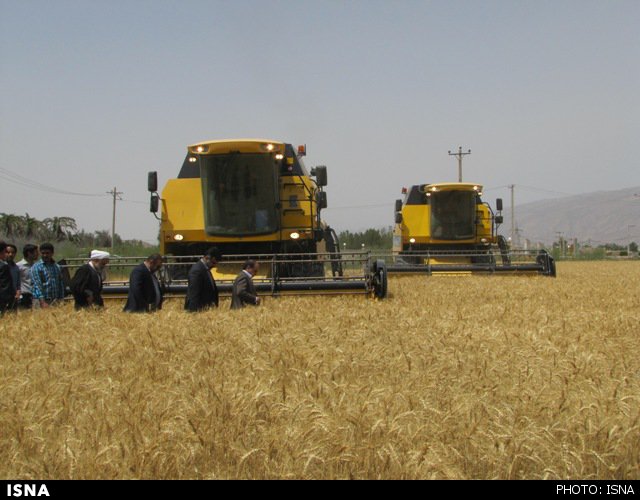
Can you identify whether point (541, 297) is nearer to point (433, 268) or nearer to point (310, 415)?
point (433, 268)

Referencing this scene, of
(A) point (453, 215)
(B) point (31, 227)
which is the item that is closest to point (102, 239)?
(B) point (31, 227)

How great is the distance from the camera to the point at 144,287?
29.5ft

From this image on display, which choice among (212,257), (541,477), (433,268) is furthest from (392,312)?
(433,268)

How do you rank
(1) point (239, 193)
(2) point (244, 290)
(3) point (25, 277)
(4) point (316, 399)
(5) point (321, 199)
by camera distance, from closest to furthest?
(4) point (316, 399)
(2) point (244, 290)
(3) point (25, 277)
(5) point (321, 199)
(1) point (239, 193)

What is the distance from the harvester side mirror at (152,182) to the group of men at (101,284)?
3158mm

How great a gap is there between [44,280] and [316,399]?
6.34m

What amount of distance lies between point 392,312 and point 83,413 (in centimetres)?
578

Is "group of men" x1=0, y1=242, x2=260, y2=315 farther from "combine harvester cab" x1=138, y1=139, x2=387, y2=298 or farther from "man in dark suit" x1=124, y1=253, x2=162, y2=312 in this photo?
"combine harvester cab" x1=138, y1=139, x2=387, y2=298

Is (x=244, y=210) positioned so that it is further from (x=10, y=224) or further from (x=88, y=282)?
(x=10, y=224)

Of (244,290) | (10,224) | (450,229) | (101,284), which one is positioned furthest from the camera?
(10,224)

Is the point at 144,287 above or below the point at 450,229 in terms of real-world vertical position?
below

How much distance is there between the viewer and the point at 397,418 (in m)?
3.58

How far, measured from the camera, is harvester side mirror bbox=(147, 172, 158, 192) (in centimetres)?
1259

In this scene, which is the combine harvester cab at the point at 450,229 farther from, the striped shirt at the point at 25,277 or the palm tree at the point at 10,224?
the palm tree at the point at 10,224
